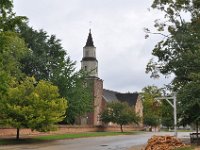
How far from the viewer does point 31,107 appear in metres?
39.6

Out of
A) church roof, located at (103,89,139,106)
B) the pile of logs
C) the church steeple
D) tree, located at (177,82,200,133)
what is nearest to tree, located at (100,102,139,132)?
the church steeple

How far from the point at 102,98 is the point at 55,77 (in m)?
42.2

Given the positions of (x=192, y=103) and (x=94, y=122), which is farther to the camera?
(x=94, y=122)

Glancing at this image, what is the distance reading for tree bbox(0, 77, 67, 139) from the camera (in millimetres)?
39406

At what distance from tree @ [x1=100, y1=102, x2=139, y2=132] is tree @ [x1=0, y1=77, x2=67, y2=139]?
4111 cm

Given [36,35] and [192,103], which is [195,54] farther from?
[36,35]

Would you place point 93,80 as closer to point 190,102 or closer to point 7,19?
point 190,102

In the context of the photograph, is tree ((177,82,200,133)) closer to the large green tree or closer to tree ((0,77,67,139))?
the large green tree

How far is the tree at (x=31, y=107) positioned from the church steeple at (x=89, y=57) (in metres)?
53.8

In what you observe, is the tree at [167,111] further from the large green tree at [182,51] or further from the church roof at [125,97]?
the church roof at [125,97]

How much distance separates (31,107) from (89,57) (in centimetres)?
5684

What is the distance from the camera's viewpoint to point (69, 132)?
65.1 meters

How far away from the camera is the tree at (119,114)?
81938mm

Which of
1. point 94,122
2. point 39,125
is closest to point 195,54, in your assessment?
point 39,125
